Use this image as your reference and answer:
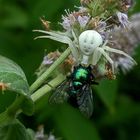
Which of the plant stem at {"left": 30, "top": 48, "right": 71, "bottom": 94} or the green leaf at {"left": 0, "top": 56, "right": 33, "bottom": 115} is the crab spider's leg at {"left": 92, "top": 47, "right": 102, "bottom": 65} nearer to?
the plant stem at {"left": 30, "top": 48, "right": 71, "bottom": 94}

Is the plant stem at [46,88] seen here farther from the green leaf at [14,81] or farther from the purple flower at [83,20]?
the purple flower at [83,20]

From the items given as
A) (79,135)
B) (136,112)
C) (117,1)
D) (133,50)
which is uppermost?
(117,1)

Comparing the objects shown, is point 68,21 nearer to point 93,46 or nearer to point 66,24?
point 66,24

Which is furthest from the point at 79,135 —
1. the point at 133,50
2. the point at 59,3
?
the point at 59,3


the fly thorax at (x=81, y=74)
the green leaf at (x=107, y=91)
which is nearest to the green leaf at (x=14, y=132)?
the fly thorax at (x=81, y=74)

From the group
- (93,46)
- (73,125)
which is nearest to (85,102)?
(93,46)

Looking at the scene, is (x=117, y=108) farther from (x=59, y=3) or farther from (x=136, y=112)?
(x=59, y=3)

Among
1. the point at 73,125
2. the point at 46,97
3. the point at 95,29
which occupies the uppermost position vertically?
the point at 95,29
